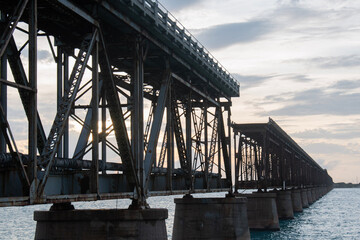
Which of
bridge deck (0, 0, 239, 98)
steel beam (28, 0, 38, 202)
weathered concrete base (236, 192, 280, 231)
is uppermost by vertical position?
bridge deck (0, 0, 239, 98)

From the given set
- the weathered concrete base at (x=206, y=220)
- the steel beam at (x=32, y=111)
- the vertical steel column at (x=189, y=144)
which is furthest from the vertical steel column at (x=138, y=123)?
the weathered concrete base at (x=206, y=220)

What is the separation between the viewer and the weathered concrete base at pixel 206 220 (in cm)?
4403

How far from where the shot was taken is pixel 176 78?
36.2m

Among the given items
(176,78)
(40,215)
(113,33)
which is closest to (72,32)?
(113,33)

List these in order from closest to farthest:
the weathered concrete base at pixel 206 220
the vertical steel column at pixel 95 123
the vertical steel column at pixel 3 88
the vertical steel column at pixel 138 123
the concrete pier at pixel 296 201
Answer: the vertical steel column at pixel 3 88 → the vertical steel column at pixel 95 123 → the vertical steel column at pixel 138 123 → the weathered concrete base at pixel 206 220 → the concrete pier at pixel 296 201

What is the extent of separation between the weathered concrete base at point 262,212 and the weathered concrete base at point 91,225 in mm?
55905

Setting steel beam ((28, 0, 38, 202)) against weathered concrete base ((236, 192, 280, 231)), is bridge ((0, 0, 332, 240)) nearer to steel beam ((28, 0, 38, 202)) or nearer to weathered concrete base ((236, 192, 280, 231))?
steel beam ((28, 0, 38, 202))

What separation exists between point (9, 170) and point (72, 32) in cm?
809

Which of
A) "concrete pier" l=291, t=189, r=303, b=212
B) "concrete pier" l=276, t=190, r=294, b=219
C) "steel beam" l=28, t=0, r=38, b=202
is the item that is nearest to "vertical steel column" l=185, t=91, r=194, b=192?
"steel beam" l=28, t=0, r=38, b=202

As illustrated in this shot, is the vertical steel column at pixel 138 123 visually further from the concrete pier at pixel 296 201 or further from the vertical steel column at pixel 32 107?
the concrete pier at pixel 296 201

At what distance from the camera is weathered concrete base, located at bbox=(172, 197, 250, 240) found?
4403 centimetres

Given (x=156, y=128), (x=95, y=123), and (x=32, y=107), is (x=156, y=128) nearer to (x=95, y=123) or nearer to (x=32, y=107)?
(x=95, y=123)

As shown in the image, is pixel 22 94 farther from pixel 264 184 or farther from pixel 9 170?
pixel 264 184

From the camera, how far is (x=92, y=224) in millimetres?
21531
